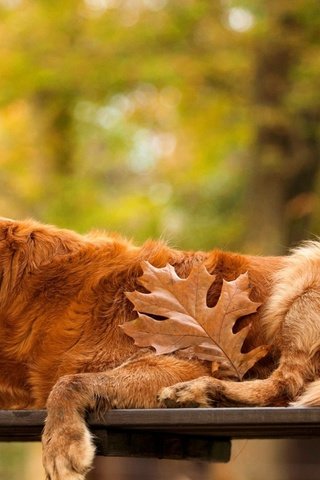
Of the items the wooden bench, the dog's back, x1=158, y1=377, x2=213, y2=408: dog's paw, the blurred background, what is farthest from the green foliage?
x1=158, y1=377, x2=213, y2=408: dog's paw

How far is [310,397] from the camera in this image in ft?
12.9

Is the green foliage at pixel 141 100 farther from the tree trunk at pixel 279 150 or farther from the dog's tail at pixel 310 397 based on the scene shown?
the dog's tail at pixel 310 397

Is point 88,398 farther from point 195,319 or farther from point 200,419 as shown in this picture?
point 195,319

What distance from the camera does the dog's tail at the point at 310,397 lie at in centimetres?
388

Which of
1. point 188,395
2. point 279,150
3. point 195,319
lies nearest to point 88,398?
point 188,395

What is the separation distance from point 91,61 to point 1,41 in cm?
112

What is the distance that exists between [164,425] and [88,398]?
31 cm

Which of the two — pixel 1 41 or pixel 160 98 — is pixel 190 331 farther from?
pixel 160 98

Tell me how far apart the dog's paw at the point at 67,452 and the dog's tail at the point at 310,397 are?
2.60 ft

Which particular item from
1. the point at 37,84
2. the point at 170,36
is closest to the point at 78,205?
the point at 37,84

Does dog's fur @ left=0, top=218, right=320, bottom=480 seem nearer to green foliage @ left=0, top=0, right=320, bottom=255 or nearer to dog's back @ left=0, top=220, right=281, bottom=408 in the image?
dog's back @ left=0, top=220, right=281, bottom=408

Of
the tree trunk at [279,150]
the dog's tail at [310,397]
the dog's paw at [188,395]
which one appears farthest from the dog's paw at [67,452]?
the tree trunk at [279,150]

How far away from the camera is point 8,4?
465 inches

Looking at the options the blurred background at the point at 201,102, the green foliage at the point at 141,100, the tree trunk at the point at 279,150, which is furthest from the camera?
the green foliage at the point at 141,100
